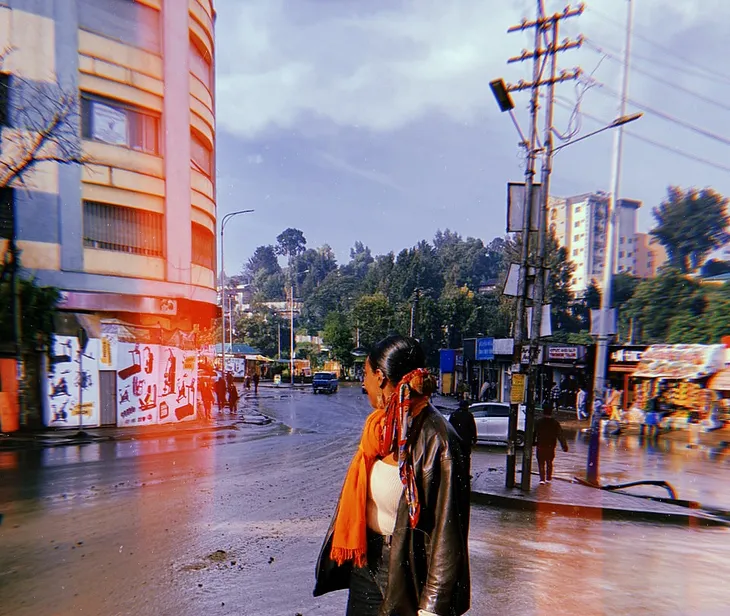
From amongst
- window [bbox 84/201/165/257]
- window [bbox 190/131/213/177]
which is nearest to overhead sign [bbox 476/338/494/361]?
window [bbox 190/131/213/177]

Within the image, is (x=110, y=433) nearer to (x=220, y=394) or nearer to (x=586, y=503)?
(x=220, y=394)

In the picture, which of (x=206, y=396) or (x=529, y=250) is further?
(x=206, y=396)

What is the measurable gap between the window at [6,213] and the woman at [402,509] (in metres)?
16.7

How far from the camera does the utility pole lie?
8.99 metres

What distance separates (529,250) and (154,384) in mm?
14111

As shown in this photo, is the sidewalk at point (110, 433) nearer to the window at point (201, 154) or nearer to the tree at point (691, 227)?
the window at point (201, 154)

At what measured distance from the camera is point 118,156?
55.3 feet

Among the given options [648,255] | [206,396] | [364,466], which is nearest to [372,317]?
[206,396]

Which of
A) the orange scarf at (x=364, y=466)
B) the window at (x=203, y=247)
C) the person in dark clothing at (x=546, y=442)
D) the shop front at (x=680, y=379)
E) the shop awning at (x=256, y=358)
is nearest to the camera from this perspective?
the orange scarf at (x=364, y=466)

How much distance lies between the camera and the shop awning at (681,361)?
19278 millimetres

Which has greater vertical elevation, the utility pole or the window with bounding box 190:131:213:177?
the window with bounding box 190:131:213:177

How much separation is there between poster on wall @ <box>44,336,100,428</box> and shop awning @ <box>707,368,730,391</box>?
859 inches

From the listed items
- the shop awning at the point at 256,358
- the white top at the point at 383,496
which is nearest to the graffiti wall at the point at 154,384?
Answer: the white top at the point at 383,496

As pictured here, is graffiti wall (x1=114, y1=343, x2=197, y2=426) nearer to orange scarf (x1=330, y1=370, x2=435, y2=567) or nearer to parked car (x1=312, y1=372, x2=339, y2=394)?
orange scarf (x1=330, y1=370, x2=435, y2=567)
